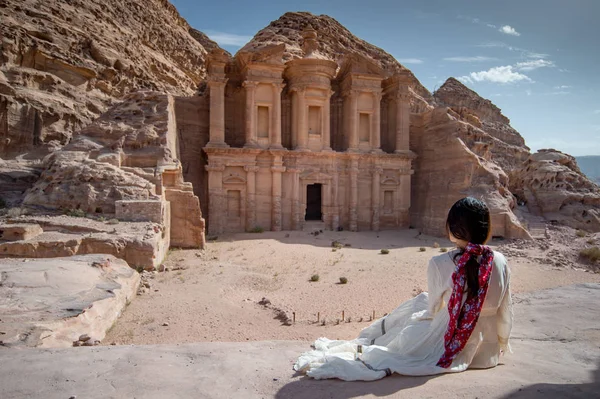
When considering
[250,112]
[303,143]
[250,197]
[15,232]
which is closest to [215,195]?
[250,197]

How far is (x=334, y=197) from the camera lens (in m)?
22.5

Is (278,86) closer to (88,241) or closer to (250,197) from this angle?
(250,197)

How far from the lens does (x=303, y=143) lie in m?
22.0

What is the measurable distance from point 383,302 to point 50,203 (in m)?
11.6

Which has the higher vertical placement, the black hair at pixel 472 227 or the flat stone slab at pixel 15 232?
the black hair at pixel 472 227

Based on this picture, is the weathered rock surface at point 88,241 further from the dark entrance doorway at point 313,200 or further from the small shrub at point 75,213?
the dark entrance doorway at point 313,200

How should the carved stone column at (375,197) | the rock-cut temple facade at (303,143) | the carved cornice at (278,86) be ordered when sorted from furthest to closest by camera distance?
1. the carved stone column at (375,197)
2. the carved cornice at (278,86)
3. the rock-cut temple facade at (303,143)

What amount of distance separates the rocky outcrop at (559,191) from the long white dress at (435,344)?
2140 centimetres

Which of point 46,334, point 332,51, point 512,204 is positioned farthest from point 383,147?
point 46,334

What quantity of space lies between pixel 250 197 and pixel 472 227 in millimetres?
18025

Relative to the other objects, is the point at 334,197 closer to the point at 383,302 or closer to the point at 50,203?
the point at 383,302

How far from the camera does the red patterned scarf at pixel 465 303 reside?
11.4 feet

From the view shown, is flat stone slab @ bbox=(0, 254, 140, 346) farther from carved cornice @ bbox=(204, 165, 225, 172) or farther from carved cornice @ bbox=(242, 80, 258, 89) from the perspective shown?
carved cornice @ bbox=(242, 80, 258, 89)

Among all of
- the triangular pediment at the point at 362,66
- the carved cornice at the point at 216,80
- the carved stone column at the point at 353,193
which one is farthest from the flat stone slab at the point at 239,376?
the triangular pediment at the point at 362,66
